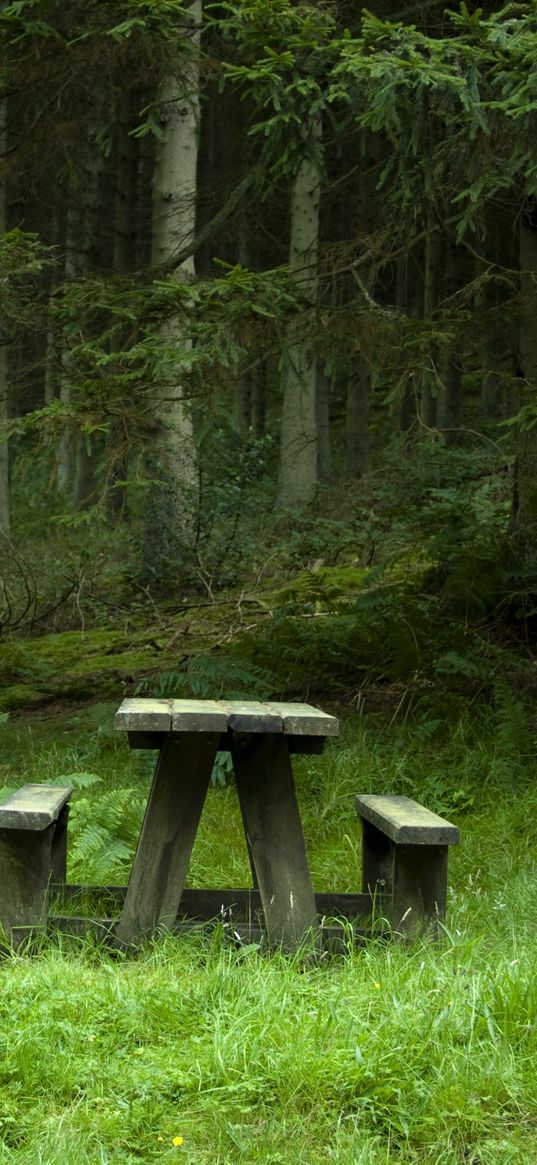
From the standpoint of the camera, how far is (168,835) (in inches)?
162

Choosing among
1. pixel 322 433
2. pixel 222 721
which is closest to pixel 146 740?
pixel 222 721

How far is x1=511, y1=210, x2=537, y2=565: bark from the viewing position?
710cm

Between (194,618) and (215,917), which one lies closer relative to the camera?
(215,917)

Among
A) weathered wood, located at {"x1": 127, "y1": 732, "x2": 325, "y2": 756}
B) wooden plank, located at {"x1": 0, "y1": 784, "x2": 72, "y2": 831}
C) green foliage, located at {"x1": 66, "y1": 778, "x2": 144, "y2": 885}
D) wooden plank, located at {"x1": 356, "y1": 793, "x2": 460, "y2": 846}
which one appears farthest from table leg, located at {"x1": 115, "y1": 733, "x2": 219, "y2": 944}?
Result: green foliage, located at {"x1": 66, "y1": 778, "x2": 144, "y2": 885}

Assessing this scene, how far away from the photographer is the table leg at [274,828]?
4082mm

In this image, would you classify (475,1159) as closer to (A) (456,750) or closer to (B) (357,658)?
(A) (456,750)

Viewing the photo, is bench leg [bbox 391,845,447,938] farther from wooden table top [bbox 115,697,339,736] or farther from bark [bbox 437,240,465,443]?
bark [bbox 437,240,465,443]

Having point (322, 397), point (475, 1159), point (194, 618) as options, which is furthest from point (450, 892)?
point (322, 397)

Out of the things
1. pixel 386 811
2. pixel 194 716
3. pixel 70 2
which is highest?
pixel 70 2

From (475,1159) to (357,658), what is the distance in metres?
5.30

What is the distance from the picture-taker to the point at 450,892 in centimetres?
470

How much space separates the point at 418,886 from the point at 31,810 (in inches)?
53.5

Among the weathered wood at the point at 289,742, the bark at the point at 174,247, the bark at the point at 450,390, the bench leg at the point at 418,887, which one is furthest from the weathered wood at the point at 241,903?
the bark at the point at 450,390

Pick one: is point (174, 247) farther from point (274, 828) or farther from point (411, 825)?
point (411, 825)
